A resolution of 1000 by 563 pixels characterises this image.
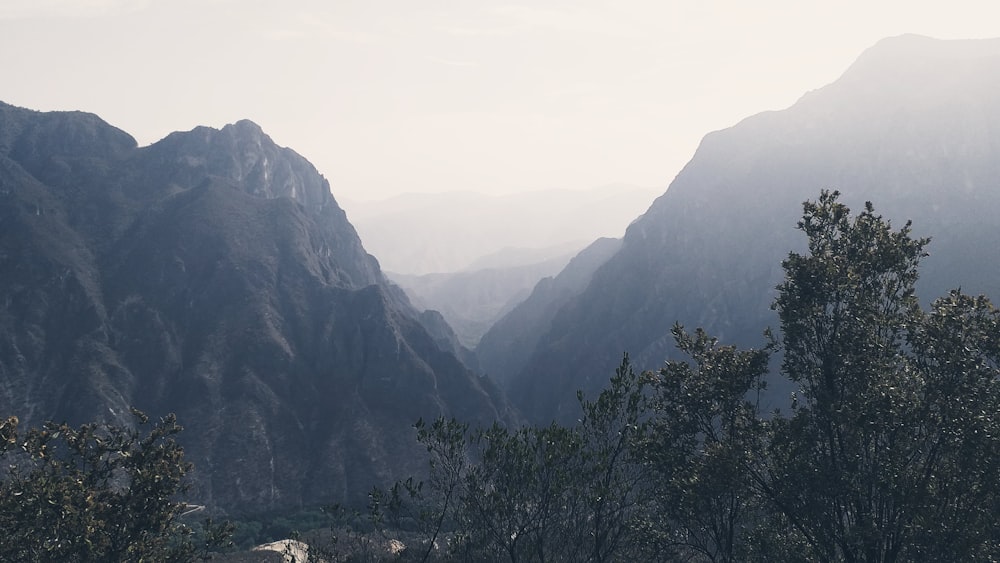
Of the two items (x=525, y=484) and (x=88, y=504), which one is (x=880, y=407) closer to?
(x=525, y=484)

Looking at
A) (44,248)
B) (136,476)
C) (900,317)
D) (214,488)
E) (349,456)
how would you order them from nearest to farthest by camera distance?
(900,317) → (136,476) → (214,488) → (349,456) → (44,248)

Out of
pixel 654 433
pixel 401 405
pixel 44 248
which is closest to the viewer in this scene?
pixel 654 433

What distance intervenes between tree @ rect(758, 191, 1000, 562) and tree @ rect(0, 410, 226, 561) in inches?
1276

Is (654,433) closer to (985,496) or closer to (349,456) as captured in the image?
(985,496)

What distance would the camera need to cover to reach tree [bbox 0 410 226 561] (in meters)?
28.4

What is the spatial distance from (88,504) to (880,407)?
38.3 metres

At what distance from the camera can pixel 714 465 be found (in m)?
29.0

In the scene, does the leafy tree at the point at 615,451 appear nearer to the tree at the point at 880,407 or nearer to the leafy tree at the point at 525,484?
the leafy tree at the point at 525,484

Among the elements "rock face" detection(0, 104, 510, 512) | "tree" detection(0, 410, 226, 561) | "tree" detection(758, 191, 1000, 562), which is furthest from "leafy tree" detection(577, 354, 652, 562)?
"rock face" detection(0, 104, 510, 512)

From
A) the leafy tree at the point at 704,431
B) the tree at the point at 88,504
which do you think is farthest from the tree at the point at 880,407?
the tree at the point at 88,504

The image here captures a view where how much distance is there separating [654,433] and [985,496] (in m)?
15.0

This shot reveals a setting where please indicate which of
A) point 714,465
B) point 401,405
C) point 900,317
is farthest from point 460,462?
point 401,405

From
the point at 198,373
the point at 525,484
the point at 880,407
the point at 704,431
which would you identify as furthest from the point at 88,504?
the point at 198,373

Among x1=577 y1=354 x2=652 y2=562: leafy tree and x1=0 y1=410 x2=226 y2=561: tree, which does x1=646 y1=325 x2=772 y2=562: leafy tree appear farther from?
x1=0 y1=410 x2=226 y2=561: tree
